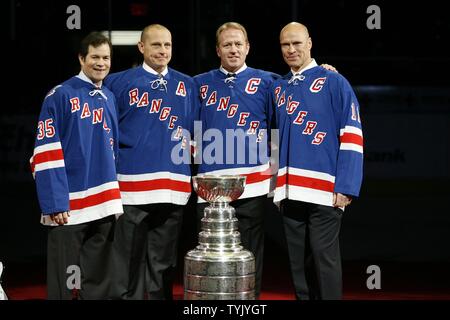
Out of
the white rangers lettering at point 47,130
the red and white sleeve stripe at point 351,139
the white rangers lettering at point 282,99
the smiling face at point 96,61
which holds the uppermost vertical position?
the smiling face at point 96,61

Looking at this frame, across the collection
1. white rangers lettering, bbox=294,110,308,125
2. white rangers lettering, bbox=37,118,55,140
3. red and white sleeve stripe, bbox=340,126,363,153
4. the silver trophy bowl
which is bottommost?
the silver trophy bowl

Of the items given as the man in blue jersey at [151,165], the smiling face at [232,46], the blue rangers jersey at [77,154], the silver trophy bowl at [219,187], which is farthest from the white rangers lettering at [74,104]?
the smiling face at [232,46]

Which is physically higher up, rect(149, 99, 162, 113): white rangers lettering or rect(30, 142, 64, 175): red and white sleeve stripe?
rect(149, 99, 162, 113): white rangers lettering

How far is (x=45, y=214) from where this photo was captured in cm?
384

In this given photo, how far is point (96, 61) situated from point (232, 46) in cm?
67

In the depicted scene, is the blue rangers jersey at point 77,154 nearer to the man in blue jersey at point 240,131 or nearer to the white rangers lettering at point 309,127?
the man in blue jersey at point 240,131

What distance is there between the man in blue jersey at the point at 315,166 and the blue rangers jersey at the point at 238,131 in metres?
0.20

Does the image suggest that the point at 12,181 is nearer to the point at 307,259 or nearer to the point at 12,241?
the point at 12,241

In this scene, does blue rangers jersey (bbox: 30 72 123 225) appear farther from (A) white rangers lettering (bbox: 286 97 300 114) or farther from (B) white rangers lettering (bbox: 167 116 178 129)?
(A) white rangers lettering (bbox: 286 97 300 114)

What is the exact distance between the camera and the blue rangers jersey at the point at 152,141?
4246 mm

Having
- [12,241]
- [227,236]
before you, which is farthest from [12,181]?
[227,236]

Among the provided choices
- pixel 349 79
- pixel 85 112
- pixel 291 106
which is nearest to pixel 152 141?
pixel 85 112

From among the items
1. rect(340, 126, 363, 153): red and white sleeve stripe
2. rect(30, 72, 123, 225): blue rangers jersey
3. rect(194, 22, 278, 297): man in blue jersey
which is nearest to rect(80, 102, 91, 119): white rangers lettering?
rect(30, 72, 123, 225): blue rangers jersey

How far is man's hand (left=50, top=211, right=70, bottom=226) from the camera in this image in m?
3.82
